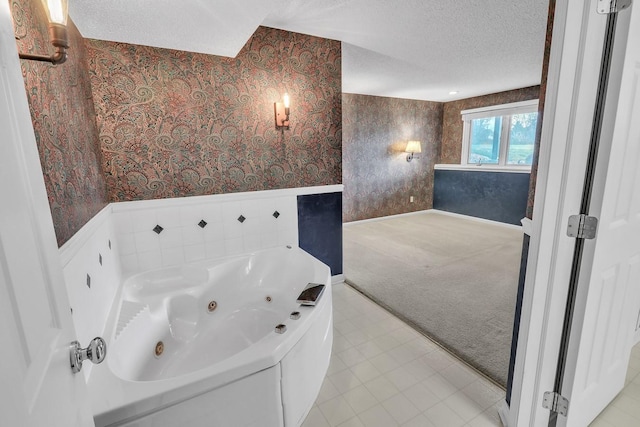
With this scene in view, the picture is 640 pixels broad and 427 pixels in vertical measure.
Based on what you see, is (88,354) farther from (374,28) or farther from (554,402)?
(374,28)

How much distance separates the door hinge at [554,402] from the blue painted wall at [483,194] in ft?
13.3

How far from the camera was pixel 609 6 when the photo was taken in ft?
3.34

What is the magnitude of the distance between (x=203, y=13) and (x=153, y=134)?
38.6 inches

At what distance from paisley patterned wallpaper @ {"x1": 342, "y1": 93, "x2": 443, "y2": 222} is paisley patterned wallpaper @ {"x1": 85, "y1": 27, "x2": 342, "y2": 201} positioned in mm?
2473

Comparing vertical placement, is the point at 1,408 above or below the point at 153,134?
below

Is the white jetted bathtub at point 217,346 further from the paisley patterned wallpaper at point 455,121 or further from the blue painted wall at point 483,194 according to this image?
the paisley patterned wallpaper at point 455,121

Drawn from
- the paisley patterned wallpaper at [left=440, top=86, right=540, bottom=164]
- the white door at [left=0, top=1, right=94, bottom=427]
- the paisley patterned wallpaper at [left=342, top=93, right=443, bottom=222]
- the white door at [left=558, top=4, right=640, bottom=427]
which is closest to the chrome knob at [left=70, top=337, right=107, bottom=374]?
the white door at [left=0, top=1, right=94, bottom=427]

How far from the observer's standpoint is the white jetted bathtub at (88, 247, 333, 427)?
1152 millimetres

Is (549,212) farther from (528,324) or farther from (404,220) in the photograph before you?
(404,220)

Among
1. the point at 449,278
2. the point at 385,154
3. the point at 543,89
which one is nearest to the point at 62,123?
the point at 543,89

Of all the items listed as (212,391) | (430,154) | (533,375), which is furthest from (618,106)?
(430,154)

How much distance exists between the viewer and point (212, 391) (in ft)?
→ 3.94

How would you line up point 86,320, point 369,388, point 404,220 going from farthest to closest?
point 404,220 < point 369,388 < point 86,320

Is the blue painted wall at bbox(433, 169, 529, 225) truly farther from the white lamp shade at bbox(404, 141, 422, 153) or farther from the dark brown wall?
the dark brown wall
